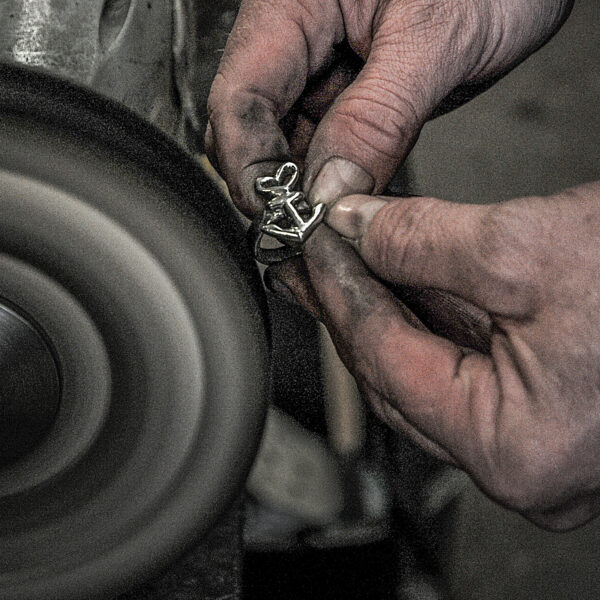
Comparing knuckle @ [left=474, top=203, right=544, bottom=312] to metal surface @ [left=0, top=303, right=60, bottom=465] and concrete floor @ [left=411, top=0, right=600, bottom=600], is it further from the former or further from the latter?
concrete floor @ [left=411, top=0, right=600, bottom=600]

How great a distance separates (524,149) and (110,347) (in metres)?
1.34

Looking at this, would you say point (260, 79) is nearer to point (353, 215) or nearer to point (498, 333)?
point (353, 215)

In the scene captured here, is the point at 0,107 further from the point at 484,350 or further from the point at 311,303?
the point at 484,350

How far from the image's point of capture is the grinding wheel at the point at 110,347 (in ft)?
1.91

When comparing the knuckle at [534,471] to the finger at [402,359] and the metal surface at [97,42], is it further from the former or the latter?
the metal surface at [97,42]

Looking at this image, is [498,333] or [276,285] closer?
[498,333]

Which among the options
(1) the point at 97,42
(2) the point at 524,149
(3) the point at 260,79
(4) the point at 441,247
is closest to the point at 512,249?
(4) the point at 441,247

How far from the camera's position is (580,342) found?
0.54m

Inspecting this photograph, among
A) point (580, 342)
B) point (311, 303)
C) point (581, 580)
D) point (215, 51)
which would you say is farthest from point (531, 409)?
point (581, 580)

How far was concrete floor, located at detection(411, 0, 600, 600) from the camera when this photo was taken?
1375mm

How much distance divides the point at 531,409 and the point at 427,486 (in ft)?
2.23

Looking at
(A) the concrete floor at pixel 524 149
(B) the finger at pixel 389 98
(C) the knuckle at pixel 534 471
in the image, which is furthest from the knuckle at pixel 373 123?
(A) the concrete floor at pixel 524 149

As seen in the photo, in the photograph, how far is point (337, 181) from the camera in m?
0.65

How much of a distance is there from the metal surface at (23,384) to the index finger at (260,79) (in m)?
0.22
